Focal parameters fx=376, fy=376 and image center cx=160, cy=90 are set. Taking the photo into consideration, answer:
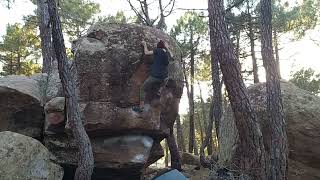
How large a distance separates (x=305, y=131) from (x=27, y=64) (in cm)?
2200

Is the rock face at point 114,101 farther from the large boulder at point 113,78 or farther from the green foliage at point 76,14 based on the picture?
the green foliage at point 76,14

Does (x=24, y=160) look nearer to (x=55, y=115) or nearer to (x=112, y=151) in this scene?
(x=55, y=115)

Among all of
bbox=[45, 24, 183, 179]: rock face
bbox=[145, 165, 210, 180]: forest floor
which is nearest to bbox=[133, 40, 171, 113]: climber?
bbox=[45, 24, 183, 179]: rock face

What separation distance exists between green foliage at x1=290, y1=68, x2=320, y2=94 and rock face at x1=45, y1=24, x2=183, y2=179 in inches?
588

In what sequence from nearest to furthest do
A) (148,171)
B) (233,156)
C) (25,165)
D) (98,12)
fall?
(25,165), (233,156), (148,171), (98,12)

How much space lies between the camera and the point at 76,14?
22.5 meters

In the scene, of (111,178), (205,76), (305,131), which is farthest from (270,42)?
Result: (205,76)

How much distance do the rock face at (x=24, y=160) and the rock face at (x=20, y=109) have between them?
2161mm

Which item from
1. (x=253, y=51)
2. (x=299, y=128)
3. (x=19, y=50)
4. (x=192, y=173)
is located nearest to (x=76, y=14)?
(x=19, y=50)

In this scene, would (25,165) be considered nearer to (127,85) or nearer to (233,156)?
(127,85)

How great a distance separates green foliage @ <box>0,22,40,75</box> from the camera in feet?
83.1

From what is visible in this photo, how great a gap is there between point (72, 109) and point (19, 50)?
1901 centimetres

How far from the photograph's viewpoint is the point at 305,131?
10.4 meters

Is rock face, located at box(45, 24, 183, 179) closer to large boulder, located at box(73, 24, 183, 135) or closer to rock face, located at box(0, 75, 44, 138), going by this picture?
large boulder, located at box(73, 24, 183, 135)
